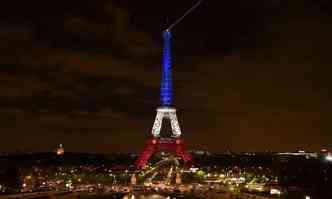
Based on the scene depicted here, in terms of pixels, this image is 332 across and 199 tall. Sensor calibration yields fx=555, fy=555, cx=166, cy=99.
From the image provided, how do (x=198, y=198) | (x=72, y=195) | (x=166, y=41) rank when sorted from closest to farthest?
(x=198, y=198)
(x=72, y=195)
(x=166, y=41)

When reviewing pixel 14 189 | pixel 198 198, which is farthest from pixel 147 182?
pixel 198 198

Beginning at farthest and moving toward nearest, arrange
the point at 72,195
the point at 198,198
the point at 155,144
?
the point at 155,144
the point at 72,195
the point at 198,198

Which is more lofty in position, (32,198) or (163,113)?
(163,113)

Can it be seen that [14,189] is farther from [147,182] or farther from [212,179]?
[212,179]

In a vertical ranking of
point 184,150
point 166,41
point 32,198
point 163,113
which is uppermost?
point 166,41

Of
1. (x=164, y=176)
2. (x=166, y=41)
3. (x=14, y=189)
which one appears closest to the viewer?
(x=14, y=189)

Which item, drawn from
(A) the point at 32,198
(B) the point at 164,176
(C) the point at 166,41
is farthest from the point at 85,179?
(A) the point at 32,198

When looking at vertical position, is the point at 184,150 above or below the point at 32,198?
above

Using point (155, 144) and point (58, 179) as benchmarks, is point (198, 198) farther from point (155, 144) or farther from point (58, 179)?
point (58, 179)

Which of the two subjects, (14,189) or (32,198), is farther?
(14,189)
